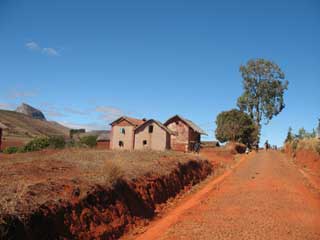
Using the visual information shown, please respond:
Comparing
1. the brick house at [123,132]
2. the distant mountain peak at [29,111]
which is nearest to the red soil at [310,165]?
the brick house at [123,132]

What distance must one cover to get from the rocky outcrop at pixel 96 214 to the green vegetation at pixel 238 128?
4691 centimetres

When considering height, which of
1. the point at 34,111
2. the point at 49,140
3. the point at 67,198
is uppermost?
the point at 34,111

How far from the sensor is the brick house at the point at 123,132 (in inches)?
1850

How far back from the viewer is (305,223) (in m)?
11.8

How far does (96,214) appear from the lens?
10.5 m

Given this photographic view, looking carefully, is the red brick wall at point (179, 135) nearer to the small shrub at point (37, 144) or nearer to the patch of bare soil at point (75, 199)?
the small shrub at point (37, 144)

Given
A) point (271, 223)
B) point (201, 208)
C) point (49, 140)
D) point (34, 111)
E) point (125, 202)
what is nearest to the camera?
point (271, 223)

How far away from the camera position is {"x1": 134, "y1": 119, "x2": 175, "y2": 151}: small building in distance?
148 feet

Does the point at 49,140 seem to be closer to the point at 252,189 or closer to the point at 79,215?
the point at 252,189

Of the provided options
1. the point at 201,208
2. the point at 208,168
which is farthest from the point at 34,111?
the point at 201,208

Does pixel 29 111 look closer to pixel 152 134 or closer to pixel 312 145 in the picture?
pixel 152 134

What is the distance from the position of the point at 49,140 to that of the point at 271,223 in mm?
29987

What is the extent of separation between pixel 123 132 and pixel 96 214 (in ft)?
121

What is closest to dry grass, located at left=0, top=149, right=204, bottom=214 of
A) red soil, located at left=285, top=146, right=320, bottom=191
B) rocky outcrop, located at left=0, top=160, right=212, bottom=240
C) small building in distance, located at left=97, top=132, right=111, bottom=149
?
rocky outcrop, located at left=0, top=160, right=212, bottom=240
